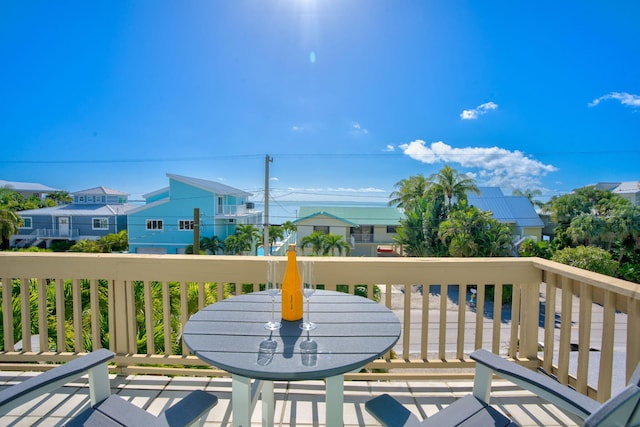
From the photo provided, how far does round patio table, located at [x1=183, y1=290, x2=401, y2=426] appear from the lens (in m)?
0.90

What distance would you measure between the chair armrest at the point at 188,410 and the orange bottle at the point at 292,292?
0.39 m

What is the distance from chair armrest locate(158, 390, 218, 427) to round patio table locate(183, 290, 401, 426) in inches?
A: 3.9

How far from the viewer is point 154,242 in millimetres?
20766

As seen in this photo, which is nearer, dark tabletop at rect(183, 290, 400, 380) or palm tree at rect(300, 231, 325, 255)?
dark tabletop at rect(183, 290, 400, 380)

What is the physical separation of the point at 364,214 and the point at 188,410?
30.6 m

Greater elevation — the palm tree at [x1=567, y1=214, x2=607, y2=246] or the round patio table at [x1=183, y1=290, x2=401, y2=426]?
the round patio table at [x1=183, y1=290, x2=401, y2=426]

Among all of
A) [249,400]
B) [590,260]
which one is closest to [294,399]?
[249,400]

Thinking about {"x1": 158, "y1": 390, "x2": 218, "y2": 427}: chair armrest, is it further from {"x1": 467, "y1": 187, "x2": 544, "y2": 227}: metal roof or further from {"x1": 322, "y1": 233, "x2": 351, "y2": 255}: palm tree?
{"x1": 467, "y1": 187, "x2": 544, "y2": 227}: metal roof

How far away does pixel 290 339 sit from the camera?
1064 mm

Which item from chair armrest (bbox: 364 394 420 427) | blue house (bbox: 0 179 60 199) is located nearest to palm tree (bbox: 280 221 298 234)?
chair armrest (bbox: 364 394 420 427)

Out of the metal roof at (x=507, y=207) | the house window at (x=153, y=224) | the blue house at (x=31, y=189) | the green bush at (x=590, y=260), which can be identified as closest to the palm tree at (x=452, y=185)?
the metal roof at (x=507, y=207)

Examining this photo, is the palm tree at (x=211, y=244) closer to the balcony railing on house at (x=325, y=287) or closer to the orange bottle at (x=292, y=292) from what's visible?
the balcony railing on house at (x=325, y=287)

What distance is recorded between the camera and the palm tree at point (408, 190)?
2670 centimetres

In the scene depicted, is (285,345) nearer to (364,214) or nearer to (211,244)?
(211,244)
